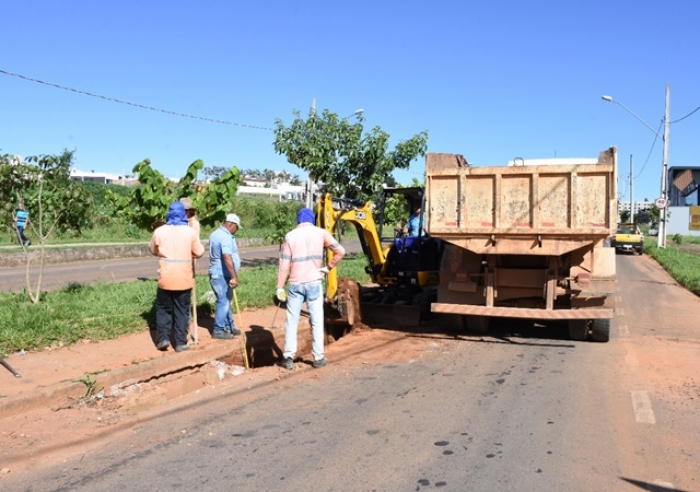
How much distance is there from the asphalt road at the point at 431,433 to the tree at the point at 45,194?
572cm

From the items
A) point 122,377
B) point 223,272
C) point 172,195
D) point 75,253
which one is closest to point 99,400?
point 122,377

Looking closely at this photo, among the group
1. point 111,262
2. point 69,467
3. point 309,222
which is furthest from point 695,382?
point 111,262

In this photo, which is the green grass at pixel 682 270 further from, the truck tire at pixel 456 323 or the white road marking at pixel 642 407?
the white road marking at pixel 642 407

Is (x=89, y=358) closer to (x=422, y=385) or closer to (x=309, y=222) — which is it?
(x=309, y=222)

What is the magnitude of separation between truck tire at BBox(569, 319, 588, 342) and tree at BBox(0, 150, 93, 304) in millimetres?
8102

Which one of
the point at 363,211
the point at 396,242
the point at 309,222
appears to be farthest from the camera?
the point at 396,242

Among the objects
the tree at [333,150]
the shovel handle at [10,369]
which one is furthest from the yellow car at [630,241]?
the shovel handle at [10,369]

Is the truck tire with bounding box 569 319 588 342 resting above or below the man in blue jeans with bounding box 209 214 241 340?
below

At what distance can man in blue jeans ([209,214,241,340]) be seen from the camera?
28.3ft

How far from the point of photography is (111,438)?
5270mm

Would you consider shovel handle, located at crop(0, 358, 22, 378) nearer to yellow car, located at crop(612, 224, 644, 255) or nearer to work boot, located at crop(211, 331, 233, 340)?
work boot, located at crop(211, 331, 233, 340)

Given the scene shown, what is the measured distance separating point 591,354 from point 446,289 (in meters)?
2.24

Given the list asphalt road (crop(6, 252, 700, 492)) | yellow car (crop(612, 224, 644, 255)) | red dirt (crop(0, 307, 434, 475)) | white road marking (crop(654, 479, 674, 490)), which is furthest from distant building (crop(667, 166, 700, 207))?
white road marking (crop(654, 479, 674, 490))

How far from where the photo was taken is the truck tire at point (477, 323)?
10.2 metres
